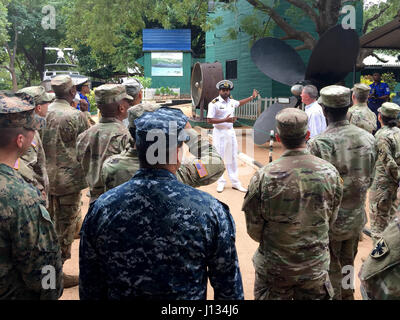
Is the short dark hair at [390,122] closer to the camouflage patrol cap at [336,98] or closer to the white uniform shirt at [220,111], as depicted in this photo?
the camouflage patrol cap at [336,98]

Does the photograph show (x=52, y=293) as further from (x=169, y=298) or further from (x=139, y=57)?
(x=139, y=57)

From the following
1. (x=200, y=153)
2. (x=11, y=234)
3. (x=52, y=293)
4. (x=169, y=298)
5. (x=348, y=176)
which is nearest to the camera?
(x=169, y=298)

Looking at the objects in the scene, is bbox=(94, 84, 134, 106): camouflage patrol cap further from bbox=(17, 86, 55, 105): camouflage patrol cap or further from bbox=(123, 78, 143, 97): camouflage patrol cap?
bbox=(17, 86, 55, 105): camouflage patrol cap

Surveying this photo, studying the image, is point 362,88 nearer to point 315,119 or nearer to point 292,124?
point 315,119

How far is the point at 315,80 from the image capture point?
7.48 meters

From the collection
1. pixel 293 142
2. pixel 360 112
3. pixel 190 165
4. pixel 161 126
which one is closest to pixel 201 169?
pixel 190 165

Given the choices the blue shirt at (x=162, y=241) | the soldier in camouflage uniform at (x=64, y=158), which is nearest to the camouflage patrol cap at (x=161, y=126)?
the blue shirt at (x=162, y=241)

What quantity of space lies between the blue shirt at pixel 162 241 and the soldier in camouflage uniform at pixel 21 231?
40cm

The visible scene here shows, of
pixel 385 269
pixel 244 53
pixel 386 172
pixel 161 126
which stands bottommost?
pixel 386 172

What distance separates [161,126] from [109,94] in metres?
1.95

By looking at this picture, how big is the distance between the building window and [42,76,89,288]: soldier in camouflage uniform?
15892 millimetres

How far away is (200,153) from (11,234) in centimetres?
118

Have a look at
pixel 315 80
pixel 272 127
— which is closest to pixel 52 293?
pixel 315 80

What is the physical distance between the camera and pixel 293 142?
2.75 metres
